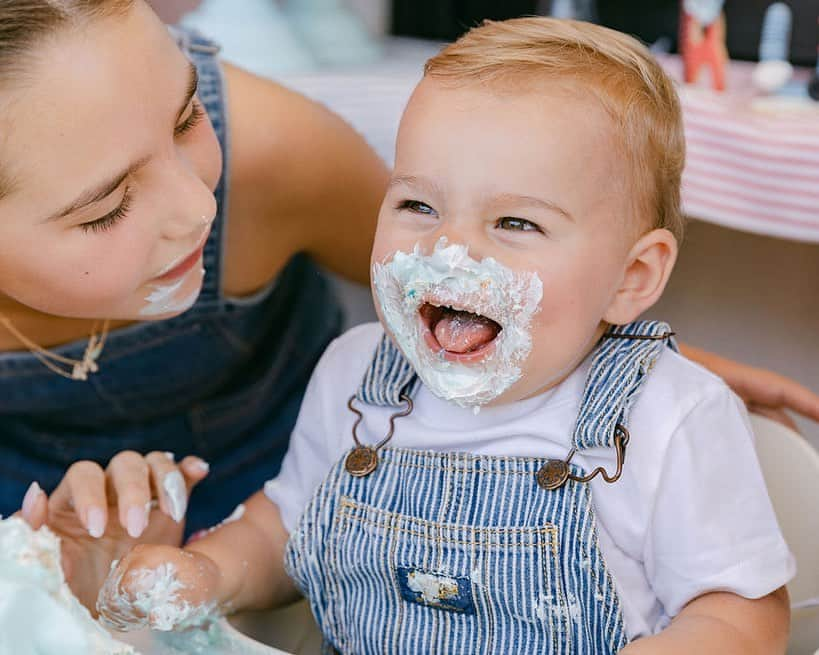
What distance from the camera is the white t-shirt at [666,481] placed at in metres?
0.89

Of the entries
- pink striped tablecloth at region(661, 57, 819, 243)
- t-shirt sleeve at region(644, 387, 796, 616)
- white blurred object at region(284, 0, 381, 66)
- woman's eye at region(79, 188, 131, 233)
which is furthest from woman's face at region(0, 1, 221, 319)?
white blurred object at region(284, 0, 381, 66)

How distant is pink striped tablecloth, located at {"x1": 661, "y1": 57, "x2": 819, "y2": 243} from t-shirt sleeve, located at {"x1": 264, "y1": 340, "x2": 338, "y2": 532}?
0.82 meters

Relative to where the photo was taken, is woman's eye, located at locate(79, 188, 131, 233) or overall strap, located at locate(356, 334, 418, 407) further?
overall strap, located at locate(356, 334, 418, 407)

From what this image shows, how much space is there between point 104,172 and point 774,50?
4.78ft

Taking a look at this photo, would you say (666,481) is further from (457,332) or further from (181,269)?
(181,269)

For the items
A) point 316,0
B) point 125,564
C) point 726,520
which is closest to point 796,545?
point 726,520

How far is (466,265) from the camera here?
2.79ft

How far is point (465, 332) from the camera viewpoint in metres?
0.89

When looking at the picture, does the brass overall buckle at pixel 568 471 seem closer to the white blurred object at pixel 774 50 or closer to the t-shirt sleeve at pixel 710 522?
the t-shirt sleeve at pixel 710 522

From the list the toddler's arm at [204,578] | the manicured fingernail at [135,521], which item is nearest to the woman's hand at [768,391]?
the toddler's arm at [204,578]

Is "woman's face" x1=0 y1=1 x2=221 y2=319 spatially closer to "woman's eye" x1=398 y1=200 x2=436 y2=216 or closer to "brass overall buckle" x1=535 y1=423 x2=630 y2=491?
"woman's eye" x1=398 y1=200 x2=436 y2=216

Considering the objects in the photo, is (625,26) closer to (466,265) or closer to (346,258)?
(346,258)

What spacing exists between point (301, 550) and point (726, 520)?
405 millimetres

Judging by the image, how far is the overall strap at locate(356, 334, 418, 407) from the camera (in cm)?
102
